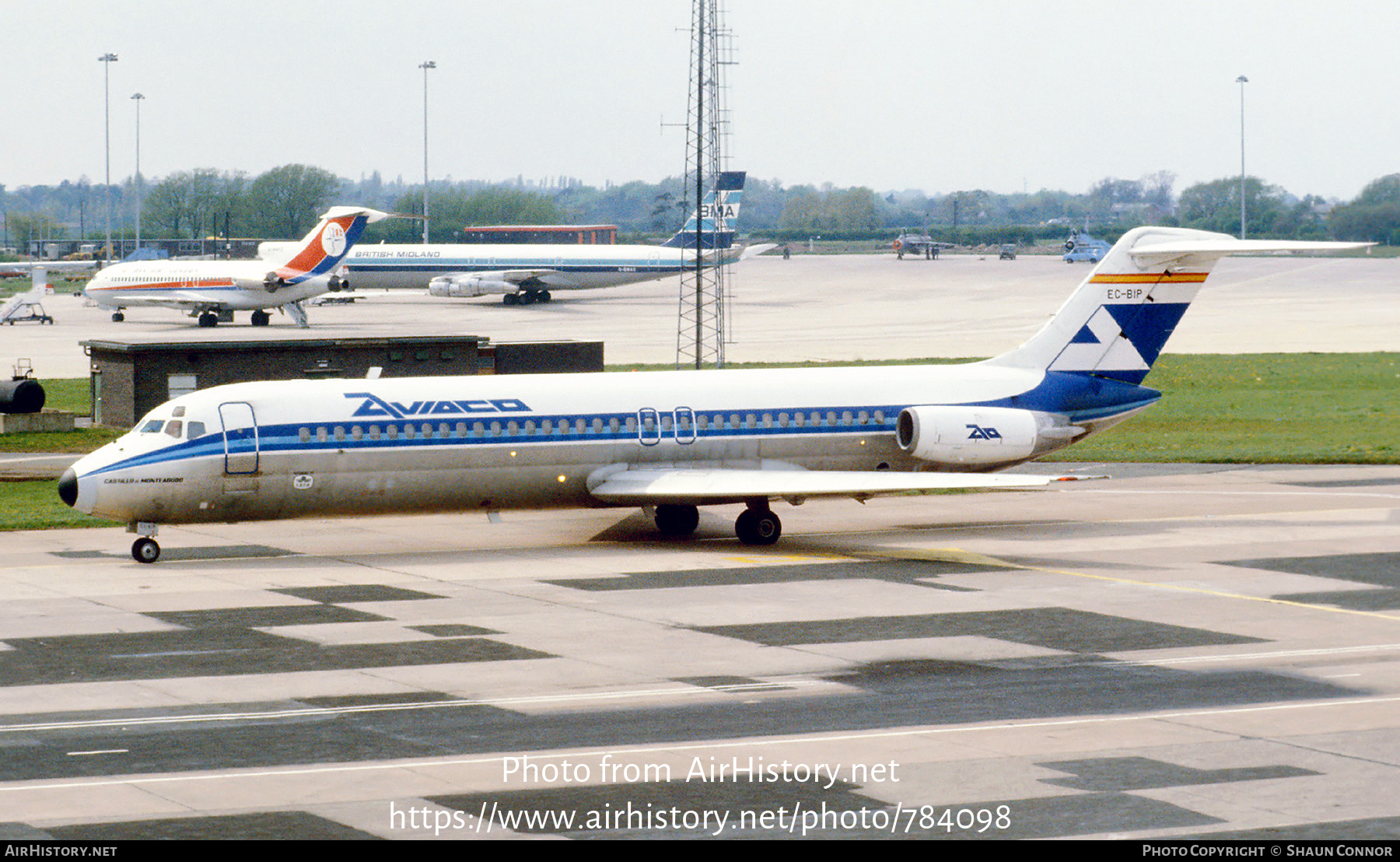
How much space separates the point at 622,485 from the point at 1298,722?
1548 cm

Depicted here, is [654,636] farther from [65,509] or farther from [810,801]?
[65,509]

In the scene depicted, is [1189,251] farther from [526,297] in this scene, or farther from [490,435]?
[526,297]

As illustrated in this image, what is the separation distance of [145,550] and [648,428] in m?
9.44

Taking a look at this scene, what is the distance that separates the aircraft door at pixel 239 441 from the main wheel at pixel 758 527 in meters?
9.11

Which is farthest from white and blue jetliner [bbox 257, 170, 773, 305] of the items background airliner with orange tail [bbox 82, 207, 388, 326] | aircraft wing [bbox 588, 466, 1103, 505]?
aircraft wing [bbox 588, 466, 1103, 505]

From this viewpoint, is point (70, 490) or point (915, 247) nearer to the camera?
point (70, 490)

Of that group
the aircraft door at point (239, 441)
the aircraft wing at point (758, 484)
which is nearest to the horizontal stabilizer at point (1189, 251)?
the aircraft wing at point (758, 484)

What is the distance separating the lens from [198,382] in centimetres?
4891

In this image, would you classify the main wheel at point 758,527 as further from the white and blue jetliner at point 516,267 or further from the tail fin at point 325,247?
the white and blue jetliner at point 516,267

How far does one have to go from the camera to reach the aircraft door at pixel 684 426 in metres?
32.4

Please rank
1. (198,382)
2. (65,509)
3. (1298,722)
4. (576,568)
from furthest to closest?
(198,382) → (65,509) → (576,568) → (1298,722)

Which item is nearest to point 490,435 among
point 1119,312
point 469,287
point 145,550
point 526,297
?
point 145,550

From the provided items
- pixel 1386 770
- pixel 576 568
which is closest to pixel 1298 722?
pixel 1386 770

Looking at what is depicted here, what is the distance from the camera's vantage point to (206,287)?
3516 inches
